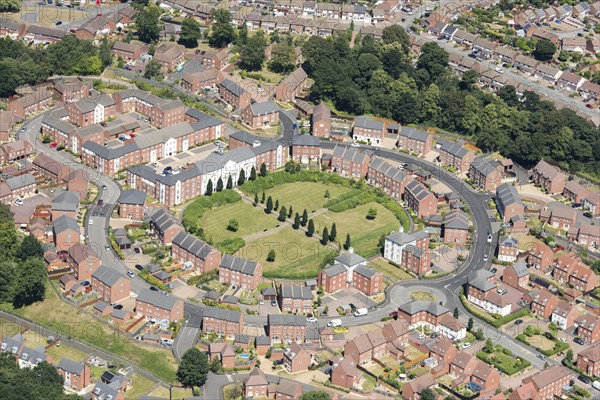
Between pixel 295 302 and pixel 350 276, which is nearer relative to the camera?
pixel 295 302

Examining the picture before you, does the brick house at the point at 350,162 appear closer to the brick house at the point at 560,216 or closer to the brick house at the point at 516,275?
the brick house at the point at 560,216

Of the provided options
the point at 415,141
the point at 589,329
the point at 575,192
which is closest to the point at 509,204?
the point at 575,192

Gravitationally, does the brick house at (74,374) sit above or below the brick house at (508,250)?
below

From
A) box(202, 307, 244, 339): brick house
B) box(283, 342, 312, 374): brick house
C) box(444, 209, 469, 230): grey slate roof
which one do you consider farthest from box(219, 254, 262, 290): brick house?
box(444, 209, 469, 230): grey slate roof

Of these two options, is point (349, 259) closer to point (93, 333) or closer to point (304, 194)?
point (304, 194)

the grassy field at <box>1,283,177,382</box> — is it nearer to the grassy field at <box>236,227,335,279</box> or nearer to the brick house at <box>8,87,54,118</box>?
the grassy field at <box>236,227,335,279</box>

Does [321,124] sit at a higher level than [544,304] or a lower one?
higher

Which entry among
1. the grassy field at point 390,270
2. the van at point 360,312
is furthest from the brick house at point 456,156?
the van at point 360,312
